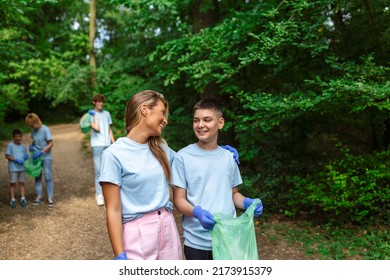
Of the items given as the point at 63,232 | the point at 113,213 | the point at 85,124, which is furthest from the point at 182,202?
the point at 85,124

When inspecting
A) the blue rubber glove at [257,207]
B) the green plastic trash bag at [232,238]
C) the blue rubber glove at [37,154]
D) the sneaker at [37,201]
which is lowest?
the sneaker at [37,201]

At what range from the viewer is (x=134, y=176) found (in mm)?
2217

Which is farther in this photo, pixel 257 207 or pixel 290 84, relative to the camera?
pixel 290 84

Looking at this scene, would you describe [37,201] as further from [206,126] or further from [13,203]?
[206,126]

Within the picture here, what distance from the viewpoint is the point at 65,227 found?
20.8 ft

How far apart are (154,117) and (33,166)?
223 inches

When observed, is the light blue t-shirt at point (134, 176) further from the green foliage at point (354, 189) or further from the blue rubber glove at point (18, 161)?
the blue rubber glove at point (18, 161)

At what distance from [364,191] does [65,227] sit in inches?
182

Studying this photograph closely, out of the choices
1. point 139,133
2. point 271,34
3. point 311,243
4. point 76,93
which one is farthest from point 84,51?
point 139,133

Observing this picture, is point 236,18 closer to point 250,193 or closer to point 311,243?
point 250,193

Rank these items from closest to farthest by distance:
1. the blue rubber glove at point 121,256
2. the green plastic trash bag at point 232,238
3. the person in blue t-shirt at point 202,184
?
1. the blue rubber glove at point 121,256
2. the green plastic trash bag at point 232,238
3. the person in blue t-shirt at point 202,184

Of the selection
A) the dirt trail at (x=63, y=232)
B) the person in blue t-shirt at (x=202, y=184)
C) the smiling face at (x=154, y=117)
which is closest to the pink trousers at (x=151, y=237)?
the person in blue t-shirt at (x=202, y=184)

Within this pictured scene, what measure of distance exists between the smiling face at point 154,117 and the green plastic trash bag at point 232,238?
2.05ft

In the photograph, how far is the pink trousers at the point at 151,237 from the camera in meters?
2.24
